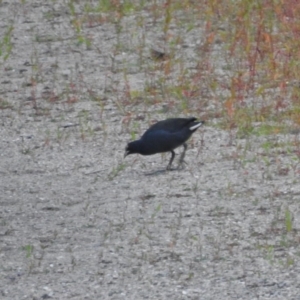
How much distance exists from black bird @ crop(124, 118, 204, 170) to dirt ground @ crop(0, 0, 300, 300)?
16 centimetres

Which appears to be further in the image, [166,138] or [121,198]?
[166,138]

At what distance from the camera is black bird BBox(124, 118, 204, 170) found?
846cm

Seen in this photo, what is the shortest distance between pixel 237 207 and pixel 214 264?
104 cm

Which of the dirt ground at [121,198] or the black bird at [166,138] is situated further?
the black bird at [166,138]

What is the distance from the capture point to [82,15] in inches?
504

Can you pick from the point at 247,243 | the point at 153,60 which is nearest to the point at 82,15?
the point at 153,60

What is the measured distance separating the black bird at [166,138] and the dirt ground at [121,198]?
0.51ft

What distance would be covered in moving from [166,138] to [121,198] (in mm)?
817

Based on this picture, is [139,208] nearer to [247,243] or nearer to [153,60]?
[247,243]

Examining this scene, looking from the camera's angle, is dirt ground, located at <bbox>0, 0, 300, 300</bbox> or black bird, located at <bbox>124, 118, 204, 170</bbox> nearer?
dirt ground, located at <bbox>0, 0, 300, 300</bbox>

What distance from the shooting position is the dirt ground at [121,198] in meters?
6.30

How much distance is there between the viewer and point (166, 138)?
845cm

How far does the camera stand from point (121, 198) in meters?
7.80

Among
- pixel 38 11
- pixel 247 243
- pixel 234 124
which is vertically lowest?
pixel 38 11
